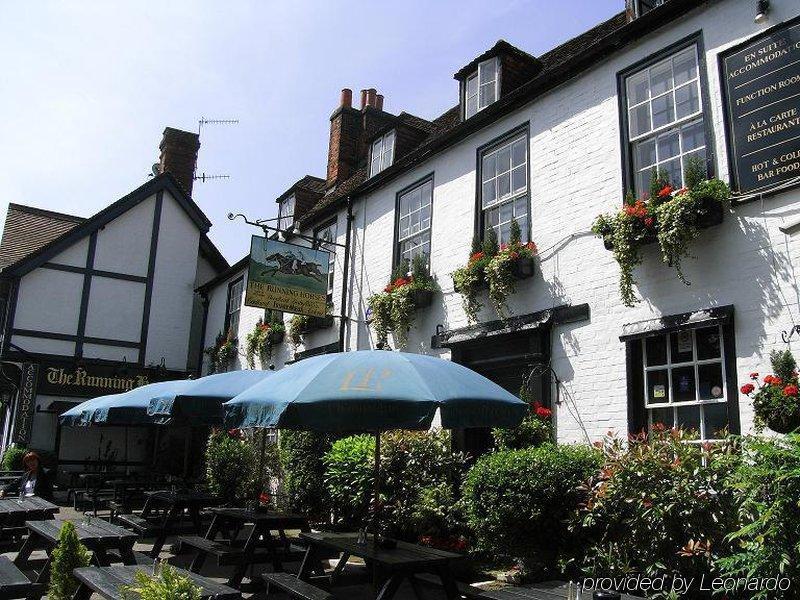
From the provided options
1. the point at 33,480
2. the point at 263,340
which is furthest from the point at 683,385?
the point at 263,340

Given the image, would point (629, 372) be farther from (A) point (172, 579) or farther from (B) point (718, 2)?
(A) point (172, 579)

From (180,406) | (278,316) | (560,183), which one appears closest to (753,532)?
(560,183)

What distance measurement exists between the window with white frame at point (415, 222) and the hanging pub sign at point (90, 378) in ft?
35.3

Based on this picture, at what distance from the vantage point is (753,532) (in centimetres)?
466

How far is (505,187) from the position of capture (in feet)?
32.3

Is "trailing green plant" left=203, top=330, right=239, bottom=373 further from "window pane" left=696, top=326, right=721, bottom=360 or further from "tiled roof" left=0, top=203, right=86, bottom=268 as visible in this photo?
"window pane" left=696, top=326, right=721, bottom=360

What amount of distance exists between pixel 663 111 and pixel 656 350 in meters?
2.73

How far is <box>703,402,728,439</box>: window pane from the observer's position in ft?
21.2

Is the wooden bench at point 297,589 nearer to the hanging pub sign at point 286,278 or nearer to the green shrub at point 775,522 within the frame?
the green shrub at point 775,522

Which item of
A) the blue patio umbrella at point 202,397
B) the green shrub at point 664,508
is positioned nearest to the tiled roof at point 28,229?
the blue patio umbrella at point 202,397

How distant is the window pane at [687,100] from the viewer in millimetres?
7375

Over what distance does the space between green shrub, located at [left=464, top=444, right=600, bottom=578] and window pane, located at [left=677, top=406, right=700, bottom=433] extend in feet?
3.02

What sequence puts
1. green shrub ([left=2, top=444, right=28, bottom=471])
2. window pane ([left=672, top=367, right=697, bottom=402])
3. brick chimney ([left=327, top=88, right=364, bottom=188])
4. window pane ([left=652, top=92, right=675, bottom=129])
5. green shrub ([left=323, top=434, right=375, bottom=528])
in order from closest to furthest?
1. window pane ([left=672, top=367, right=697, bottom=402])
2. window pane ([left=652, top=92, right=675, bottom=129])
3. green shrub ([left=323, top=434, right=375, bottom=528])
4. green shrub ([left=2, top=444, right=28, bottom=471])
5. brick chimney ([left=327, top=88, right=364, bottom=188])

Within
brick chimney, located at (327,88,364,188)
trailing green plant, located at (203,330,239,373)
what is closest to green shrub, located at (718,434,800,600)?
brick chimney, located at (327,88,364,188)
